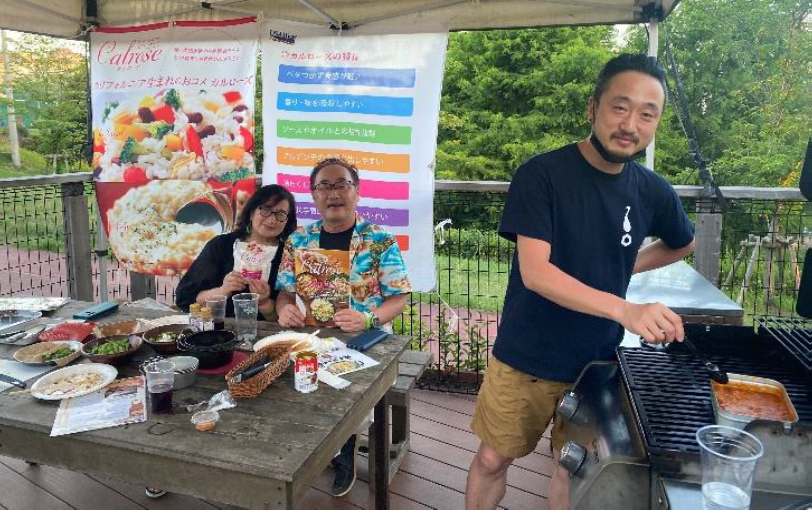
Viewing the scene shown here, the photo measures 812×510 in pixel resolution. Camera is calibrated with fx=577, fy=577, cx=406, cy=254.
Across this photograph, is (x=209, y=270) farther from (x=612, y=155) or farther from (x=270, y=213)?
(x=612, y=155)

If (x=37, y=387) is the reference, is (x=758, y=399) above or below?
above

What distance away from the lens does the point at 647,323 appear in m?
1.29

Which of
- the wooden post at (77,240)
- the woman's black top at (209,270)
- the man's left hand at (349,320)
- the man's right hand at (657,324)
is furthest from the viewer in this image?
the wooden post at (77,240)

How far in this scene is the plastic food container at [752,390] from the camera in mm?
1106

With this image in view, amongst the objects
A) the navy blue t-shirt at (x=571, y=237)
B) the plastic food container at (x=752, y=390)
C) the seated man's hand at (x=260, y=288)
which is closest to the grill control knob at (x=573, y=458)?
the plastic food container at (x=752, y=390)

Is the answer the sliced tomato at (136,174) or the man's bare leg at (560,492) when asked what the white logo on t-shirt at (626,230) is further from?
the sliced tomato at (136,174)

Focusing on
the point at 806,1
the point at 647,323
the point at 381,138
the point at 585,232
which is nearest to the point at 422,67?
the point at 381,138

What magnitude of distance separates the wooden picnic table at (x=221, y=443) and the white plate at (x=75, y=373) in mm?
28

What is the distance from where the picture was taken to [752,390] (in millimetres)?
1275

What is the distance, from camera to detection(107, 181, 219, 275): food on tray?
3943 mm

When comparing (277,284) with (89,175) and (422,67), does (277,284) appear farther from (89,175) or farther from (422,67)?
(89,175)

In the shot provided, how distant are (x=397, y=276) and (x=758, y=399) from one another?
1474 mm

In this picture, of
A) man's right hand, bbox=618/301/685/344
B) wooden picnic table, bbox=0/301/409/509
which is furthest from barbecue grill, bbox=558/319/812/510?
wooden picnic table, bbox=0/301/409/509

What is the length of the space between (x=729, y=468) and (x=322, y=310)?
5.47 feet
